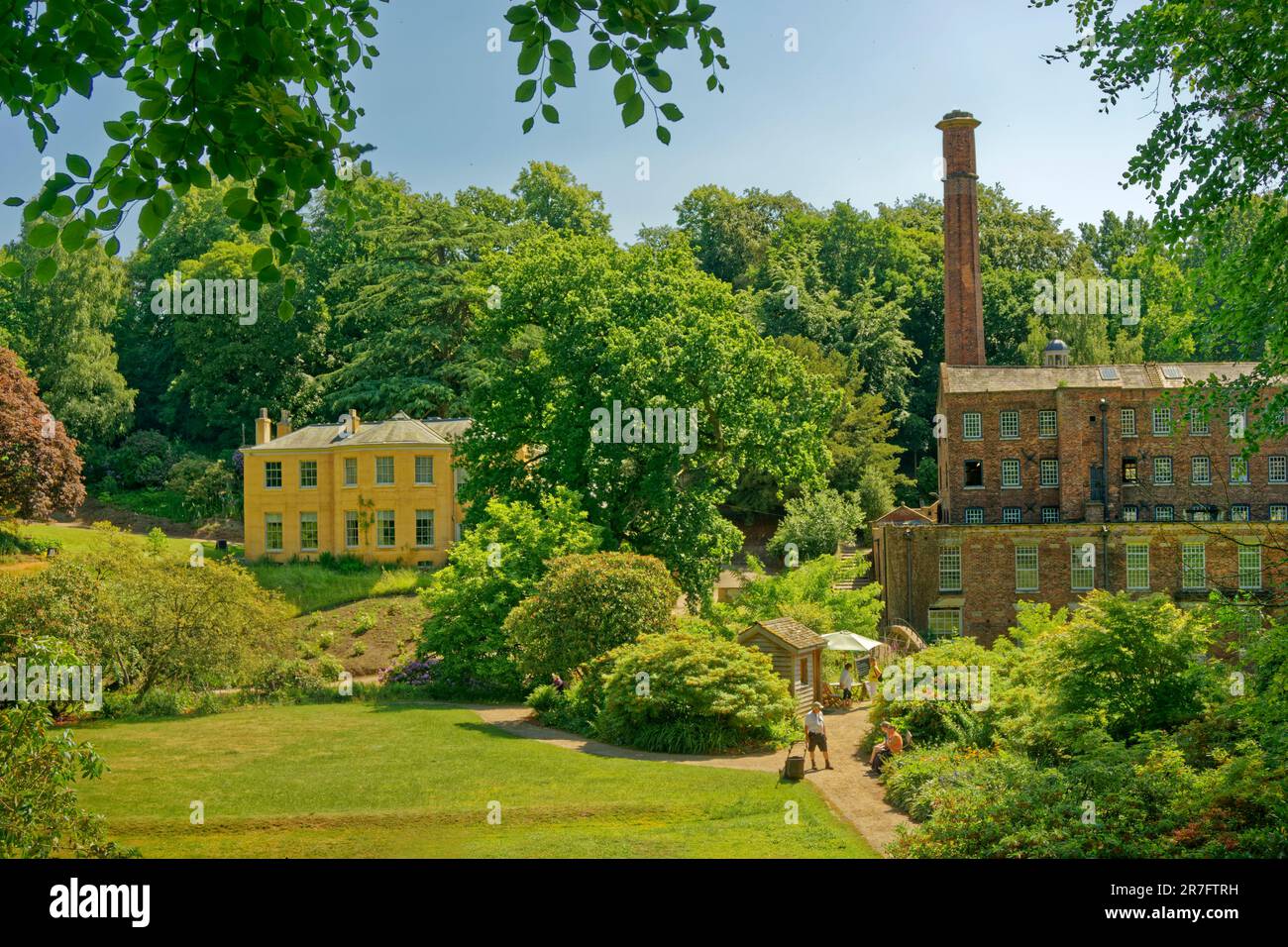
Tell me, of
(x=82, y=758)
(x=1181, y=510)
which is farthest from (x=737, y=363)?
(x=82, y=758)

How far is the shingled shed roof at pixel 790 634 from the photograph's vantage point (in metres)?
29.5

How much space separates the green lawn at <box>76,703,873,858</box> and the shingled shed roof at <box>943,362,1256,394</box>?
31971 millimetres

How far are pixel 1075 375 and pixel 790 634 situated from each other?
2758cm

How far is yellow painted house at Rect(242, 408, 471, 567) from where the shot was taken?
168 ft

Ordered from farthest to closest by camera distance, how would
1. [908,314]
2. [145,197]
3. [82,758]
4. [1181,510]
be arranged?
[908,314] < [1181,510] < [82,758] < [145,197]

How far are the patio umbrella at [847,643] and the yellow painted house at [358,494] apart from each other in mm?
21652

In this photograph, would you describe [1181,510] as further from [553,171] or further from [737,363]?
[553,171]

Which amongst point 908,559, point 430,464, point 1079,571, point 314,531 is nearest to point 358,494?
point 314,531

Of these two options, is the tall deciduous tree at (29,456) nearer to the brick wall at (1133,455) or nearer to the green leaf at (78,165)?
the brick wall at (1133,455)

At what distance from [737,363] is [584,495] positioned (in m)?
6.70

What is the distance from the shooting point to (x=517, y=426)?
41.5 metres

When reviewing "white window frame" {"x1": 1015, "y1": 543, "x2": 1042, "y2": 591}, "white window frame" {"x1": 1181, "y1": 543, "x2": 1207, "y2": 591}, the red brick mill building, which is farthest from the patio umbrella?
"white window frame" {"x1": 1181, "y1": 543, "x2": 1207, "y2": 591}

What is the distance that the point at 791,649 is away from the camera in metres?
29.4

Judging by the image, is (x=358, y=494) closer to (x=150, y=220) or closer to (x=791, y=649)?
(x=791, y=649)
